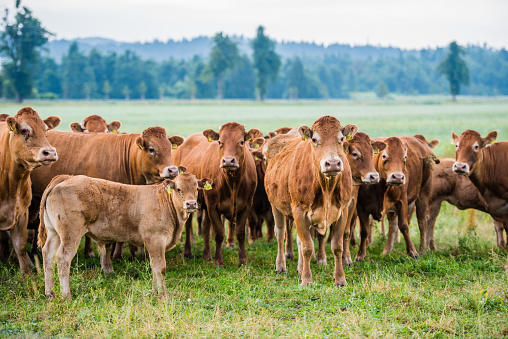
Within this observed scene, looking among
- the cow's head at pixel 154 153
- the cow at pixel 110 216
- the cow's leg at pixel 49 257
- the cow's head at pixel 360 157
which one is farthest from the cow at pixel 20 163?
the cow's head at pixel 360 157

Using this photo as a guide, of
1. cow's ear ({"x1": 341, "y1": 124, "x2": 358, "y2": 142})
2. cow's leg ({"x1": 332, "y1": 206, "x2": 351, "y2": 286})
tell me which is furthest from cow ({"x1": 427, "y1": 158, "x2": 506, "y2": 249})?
cow's ear ({"x1": 341, "y1": 124, "x2": 358, "y2": 142})

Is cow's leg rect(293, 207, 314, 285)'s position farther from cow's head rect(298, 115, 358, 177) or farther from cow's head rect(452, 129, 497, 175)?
cow's head rect(452, 129, 497, 175)

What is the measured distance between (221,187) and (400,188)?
3.42 meters

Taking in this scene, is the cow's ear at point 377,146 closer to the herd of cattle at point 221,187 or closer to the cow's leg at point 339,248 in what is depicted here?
the herd of cattle at point 221,187

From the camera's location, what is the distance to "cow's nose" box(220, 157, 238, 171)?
940cm

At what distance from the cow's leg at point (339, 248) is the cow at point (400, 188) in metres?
1.52

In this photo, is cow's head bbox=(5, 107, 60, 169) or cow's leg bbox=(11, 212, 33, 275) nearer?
cow's head bbox=(5, 107, 60, 169)

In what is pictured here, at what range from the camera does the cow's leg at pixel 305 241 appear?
8.43 metres

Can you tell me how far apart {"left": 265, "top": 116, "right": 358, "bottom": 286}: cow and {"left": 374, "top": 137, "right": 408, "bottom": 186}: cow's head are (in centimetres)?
126

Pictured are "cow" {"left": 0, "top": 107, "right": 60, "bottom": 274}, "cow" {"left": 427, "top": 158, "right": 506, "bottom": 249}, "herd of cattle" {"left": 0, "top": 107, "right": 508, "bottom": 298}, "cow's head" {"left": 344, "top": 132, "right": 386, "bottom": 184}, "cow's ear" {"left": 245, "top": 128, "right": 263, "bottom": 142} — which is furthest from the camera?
"cow" {"left": 427, "top": 158, "right": 506, "bottom": 249}

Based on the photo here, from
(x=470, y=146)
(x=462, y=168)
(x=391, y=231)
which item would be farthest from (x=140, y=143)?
(x=470, y=146)

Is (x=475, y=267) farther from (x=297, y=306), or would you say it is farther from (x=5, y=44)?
(x=5, y=44)

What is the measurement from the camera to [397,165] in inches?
388

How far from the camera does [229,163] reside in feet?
30.8
